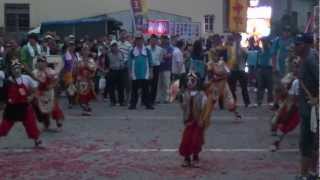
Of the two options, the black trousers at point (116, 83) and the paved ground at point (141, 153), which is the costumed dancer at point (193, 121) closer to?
the paved ground at point (141, 153)

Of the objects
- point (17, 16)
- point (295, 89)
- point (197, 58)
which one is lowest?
point (197, 58)

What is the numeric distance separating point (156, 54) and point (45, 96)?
6229 millimetres

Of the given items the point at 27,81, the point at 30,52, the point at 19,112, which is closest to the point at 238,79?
the point at 30,52

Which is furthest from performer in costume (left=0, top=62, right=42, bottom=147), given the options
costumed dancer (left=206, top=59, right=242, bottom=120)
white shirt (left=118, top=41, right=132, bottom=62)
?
white shirt (left=118, top=41, right=132, bottom=62)

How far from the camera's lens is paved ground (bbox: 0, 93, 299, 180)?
10008 millimetres

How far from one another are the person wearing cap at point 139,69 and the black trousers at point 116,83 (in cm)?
76

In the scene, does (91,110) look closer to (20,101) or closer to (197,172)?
(20,101)

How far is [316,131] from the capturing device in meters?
8.62

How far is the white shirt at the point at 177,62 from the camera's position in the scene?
2083 centimetres

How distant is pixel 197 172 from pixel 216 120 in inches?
233

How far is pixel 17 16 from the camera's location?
156 feet

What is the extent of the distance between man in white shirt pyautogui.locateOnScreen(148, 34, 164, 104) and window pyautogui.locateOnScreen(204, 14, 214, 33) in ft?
103

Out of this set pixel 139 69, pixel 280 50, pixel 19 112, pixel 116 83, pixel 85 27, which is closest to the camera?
pixel 19 112

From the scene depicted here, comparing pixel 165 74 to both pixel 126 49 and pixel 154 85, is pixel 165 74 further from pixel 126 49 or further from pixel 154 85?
pixel 126 49
